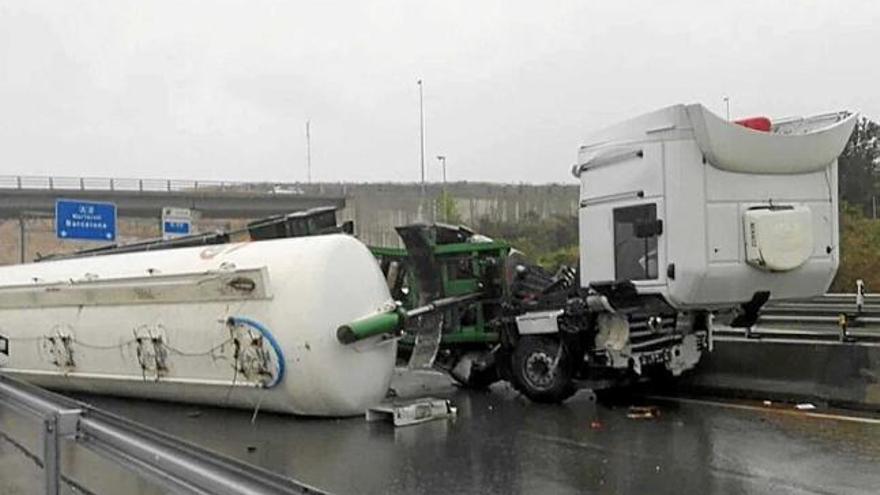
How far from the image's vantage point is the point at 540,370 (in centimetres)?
1106

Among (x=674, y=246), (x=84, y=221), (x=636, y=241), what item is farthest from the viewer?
(x=84, y=221)

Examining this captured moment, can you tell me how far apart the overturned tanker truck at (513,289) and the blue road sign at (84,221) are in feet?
59.4

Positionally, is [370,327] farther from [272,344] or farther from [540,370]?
[540,370]

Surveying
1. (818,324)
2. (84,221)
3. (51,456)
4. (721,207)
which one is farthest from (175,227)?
(51,456)

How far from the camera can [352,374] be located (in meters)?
10.3

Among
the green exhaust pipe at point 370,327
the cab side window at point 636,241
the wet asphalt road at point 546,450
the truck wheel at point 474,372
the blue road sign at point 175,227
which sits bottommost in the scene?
the wet asphalt road at point 546,450

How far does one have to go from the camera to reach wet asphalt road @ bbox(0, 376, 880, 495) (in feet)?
22.4

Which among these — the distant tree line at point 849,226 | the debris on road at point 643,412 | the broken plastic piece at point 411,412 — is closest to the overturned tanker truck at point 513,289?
the broken plastic piece at point 411,412

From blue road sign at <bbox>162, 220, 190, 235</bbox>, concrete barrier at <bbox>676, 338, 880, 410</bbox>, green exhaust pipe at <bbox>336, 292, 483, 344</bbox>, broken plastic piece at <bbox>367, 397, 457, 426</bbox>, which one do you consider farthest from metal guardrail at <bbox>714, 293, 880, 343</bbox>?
blue road sign at <bbox>162, 220, 190, 235</bbox>

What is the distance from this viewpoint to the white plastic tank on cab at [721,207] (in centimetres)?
931

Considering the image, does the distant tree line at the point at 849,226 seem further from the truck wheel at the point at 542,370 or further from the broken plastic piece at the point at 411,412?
the broken plastic piece at the point at 411,412

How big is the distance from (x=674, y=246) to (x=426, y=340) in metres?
3.91

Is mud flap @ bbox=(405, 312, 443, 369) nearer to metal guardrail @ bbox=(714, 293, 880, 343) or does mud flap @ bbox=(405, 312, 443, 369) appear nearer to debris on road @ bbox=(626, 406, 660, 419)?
debris on road @ bbox=(626, 406, 660, 419)

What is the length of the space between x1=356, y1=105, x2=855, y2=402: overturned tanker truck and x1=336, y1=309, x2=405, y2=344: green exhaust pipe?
1.63 meters
